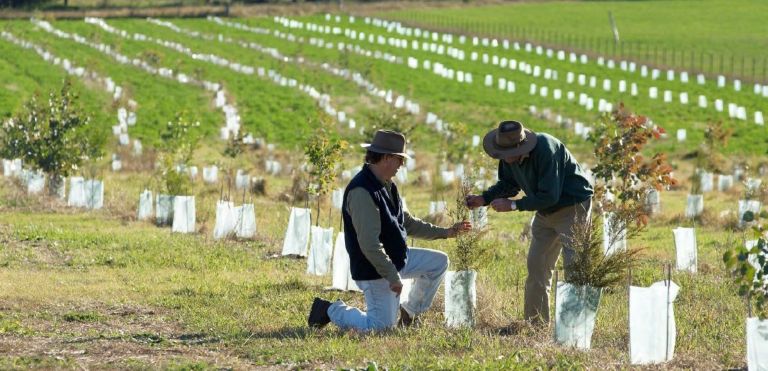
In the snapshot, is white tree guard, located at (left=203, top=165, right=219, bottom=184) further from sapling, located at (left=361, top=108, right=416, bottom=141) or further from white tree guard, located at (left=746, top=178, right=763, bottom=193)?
white tree guard, located at (left=746, top=178, right=763, bottom=193)

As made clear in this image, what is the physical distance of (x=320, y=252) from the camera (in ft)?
47.1

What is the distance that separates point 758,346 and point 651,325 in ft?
2.83

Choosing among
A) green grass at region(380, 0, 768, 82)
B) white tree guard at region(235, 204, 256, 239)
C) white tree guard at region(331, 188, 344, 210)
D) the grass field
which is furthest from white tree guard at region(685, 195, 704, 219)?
green grass at region(380, 0, 768, 82)

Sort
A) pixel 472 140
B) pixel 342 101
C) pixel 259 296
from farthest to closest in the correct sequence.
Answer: pixel 342 101, pixel 472 140, pixel 259 296

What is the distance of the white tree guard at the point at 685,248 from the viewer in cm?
1465

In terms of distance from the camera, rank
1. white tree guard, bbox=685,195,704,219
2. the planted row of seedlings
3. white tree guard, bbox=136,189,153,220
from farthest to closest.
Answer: the planted row of seedlings → white tree guard, bbox=685,195,704,219 → white tree guard, bbox=136,189,153,220

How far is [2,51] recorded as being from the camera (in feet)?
179

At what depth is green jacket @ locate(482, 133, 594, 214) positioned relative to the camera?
10.4 metres

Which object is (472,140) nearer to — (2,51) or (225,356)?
(2,51)

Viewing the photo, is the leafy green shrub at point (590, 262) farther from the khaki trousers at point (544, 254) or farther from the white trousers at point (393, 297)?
the white trousers at point (393, 297)

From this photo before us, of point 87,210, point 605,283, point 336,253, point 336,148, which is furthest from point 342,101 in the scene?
point 605,283

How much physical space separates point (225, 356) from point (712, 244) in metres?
9.94

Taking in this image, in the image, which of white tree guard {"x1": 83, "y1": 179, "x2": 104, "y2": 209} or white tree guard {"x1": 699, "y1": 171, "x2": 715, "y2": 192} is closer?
white tree guard {"x1": 83, "y1": 179, "x2": 104, "y2": 209}

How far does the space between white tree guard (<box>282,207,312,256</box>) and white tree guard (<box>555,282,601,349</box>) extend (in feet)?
19.9
